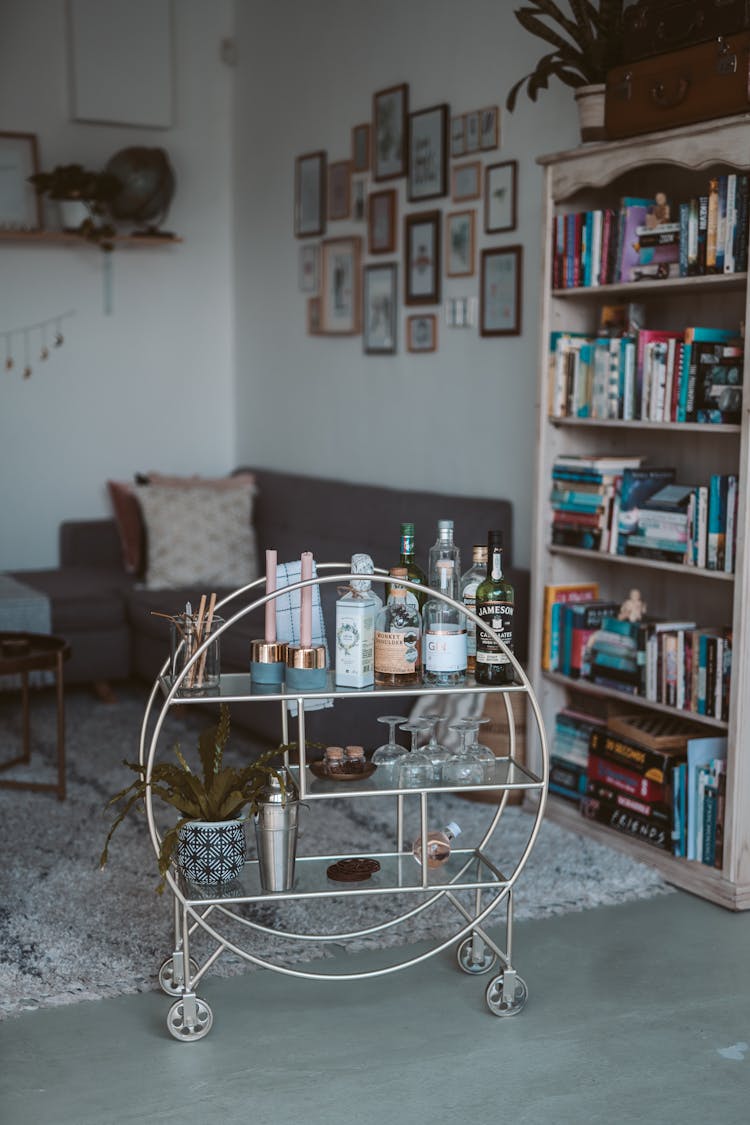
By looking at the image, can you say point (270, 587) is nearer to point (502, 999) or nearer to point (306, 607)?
point (306, 607)

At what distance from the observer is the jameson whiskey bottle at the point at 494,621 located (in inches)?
102

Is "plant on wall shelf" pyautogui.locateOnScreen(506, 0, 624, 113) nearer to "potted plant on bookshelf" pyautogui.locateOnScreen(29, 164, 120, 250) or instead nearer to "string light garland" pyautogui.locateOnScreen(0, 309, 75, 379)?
"potted plant on bookshelf" pyautogui.locateOnScreen(29, 164, 120, 250)

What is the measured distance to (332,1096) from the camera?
2.33 metres

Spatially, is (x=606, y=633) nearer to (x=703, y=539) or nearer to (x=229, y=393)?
(x=703, y=539)

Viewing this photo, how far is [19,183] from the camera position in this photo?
19.3 ft

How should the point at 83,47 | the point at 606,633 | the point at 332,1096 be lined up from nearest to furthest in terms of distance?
the point at 332,1096, the point at 606,633, the point at 83,47

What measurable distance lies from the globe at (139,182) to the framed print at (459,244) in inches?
69.3

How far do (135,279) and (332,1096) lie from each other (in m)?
4.68

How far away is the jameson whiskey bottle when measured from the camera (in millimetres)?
2578

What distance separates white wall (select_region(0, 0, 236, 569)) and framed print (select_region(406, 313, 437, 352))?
1727 millimetres

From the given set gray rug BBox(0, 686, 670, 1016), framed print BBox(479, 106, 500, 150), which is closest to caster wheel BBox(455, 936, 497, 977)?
gray rug BBox(0, 686, 670, 1016)

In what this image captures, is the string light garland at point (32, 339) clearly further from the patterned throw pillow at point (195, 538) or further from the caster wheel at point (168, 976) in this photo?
the caster wheel at point (168, 976)

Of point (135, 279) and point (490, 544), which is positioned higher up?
point (135, 279)

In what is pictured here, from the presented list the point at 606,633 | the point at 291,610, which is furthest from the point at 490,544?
the point at 606,633
